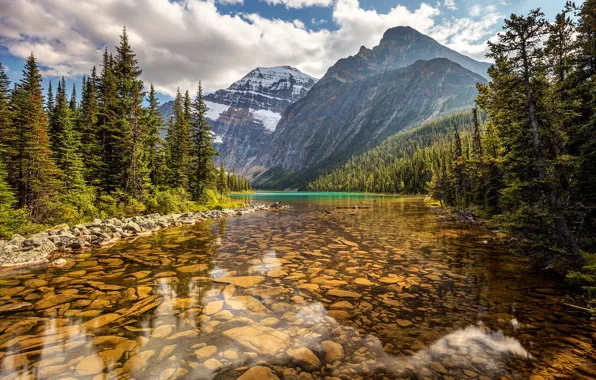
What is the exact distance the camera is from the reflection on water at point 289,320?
13.3ft

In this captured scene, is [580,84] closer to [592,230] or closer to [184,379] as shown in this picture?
[592,230]

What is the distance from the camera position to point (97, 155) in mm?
23109

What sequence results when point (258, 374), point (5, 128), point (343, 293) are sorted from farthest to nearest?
1. point (5, 128)
2. point (343, 293)
3. point (258, 374)

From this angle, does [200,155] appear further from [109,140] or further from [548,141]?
[548,141]

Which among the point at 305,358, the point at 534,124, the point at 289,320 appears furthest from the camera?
the point at 534,124

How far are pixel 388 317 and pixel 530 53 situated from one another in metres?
9.89

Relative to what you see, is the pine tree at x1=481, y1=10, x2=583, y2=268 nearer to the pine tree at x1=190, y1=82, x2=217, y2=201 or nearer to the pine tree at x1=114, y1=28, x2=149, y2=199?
the pine tree at x1=114, y1=28, x2=149, y2=199

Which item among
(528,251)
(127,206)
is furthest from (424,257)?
(127,206)

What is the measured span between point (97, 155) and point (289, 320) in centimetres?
2541

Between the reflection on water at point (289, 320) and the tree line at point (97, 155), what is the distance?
9.56 meters

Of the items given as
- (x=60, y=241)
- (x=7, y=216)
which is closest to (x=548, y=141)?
(x=60, y=241)

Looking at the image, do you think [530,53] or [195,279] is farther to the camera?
[530,53]

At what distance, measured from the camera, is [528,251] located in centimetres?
976

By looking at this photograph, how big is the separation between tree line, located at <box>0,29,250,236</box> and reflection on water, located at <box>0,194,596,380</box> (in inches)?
377
